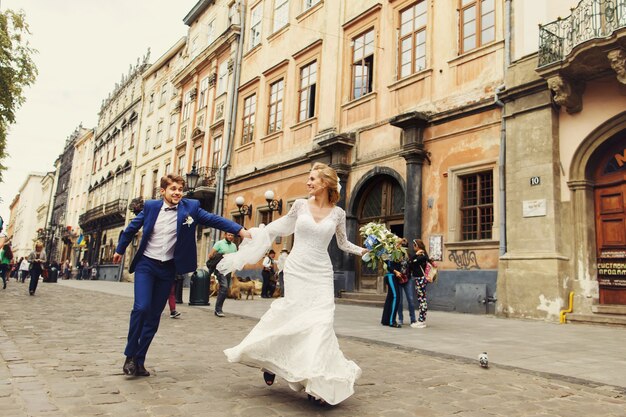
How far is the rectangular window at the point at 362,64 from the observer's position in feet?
55.5

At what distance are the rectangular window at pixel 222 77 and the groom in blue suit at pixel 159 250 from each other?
22502 mm

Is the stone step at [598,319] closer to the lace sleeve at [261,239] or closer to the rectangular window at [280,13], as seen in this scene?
the lace sleeve at [261,239]

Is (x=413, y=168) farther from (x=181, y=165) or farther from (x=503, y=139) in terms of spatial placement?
(x=181, y=165)

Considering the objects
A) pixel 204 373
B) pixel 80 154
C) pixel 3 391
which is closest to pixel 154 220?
pixel 204 373

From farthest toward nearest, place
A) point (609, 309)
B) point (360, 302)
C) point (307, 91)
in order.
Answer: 1. point (307, 91)
2. point (360, 302)
3. point (609, 309)

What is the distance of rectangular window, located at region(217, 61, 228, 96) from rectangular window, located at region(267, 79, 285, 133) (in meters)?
4.92

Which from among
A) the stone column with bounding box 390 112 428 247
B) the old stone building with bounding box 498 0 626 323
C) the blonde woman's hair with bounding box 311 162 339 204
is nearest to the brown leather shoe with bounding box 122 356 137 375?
the blonde woman's hair with bounding box 311 162 339 204

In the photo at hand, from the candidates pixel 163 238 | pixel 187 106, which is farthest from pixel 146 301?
pixel 187 106

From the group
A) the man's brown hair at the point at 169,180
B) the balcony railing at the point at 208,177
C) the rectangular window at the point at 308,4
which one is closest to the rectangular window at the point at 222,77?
the balcony railing at the point at 208,177

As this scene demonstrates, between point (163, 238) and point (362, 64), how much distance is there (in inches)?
550

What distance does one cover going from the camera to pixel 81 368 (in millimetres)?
4645

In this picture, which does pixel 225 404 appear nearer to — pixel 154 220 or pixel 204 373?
pixel 204 373

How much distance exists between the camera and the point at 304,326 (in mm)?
3814

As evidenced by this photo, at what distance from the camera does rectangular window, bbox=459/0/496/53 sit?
13034 millimetres
